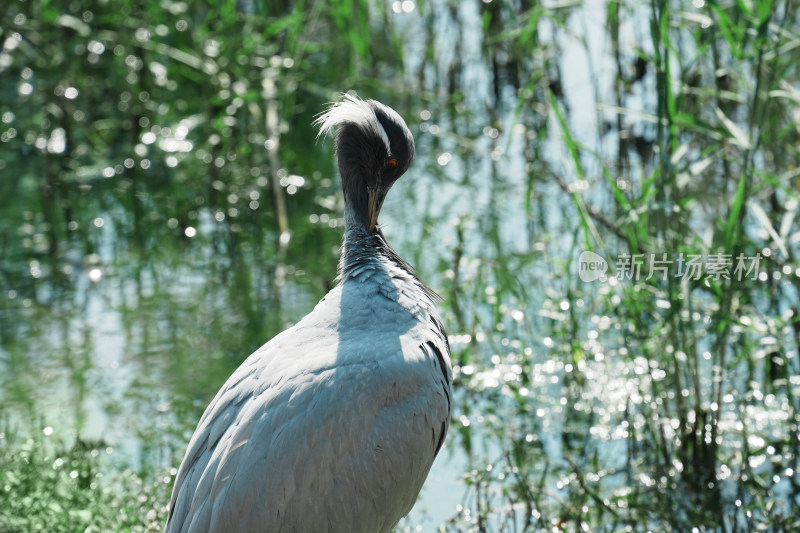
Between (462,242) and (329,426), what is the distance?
2.70 metres

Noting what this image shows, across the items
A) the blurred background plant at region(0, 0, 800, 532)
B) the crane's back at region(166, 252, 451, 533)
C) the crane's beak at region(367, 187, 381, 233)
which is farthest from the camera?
the blurred background plant at region(0, 0, 800, 532)

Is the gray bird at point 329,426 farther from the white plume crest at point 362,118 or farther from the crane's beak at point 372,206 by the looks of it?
the white plume crest at point 362,118

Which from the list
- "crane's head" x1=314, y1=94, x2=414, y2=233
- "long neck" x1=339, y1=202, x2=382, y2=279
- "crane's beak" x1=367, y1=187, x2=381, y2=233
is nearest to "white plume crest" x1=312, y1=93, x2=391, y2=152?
"crane's head" x1=314, y1=94, x2=414, y2=233

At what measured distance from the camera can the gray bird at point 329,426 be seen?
336cm

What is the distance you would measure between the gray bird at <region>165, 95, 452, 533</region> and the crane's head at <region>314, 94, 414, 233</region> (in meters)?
0.49

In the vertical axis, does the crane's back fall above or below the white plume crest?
below

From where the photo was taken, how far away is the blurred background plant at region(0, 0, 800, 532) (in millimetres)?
4840

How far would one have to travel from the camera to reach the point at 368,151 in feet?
14.1

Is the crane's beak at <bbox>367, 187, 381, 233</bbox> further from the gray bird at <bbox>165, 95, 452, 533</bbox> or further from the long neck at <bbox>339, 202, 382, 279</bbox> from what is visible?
the gray bird at <bbox>165, 95, 452, 533</bbox>

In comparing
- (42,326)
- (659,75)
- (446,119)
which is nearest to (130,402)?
(42,326)

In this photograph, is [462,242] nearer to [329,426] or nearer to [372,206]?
[372,206]

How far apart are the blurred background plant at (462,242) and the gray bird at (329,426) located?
2.83 feet

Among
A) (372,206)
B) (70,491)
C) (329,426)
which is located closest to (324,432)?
(329,426)

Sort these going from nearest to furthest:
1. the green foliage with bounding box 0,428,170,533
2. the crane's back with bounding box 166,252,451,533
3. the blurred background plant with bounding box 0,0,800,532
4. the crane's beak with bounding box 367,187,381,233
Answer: the crane's back with bounding box 166,252,451,533, the green foliage with bounding box 0,428,170,533, the crane's beak with bounding box 367,187,381,233, the blurred background plant with bounding box 0,0,800,532
